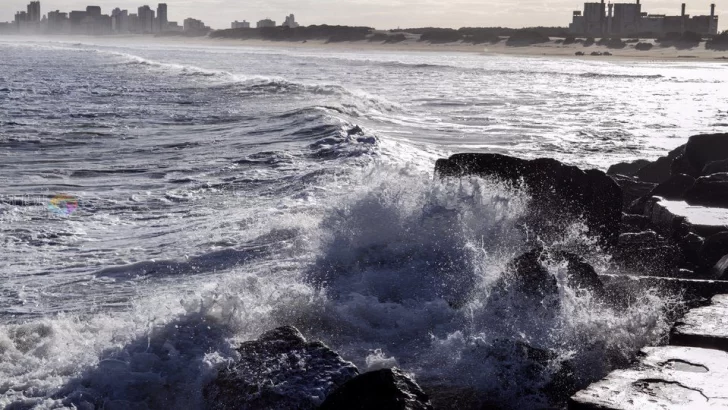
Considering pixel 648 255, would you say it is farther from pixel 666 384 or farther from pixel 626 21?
pixel 626 21

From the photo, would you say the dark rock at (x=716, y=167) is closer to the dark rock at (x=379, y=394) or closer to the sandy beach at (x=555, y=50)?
the dark rock at (x=379, y=394)

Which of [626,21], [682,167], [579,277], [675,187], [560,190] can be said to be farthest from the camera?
[626,21]

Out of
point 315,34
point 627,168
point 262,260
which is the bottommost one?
point 262,260

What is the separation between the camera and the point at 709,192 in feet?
27.9

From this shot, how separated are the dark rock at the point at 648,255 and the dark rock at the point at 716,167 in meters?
2.93

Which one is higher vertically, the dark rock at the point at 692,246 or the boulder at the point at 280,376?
the dark rock at the point at 692,246

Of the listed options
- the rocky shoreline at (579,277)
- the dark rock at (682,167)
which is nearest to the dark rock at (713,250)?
the rocky shoreline at (579,277)

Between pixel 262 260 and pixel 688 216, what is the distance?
399 centimetres

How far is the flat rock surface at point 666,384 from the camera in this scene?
12.3 ft

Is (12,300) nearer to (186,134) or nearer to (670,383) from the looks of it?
(670,383)

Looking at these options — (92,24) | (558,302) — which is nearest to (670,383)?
(558,302)

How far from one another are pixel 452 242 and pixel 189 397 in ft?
10.0

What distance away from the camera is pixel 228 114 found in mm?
18500

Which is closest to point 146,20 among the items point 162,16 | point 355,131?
point 162,16
